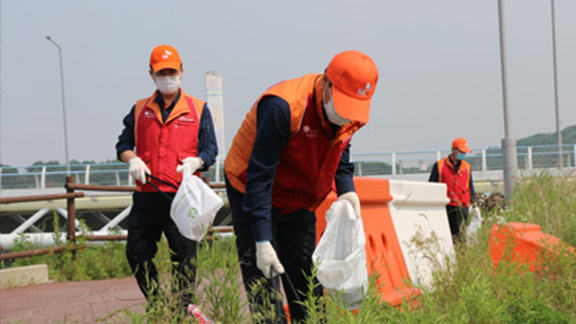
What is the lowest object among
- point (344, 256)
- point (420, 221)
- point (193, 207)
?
point (420, 221)

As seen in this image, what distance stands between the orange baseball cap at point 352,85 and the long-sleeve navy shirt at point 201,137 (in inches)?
78.0

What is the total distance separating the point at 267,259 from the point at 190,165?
61.8 inches

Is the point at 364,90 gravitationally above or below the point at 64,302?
above

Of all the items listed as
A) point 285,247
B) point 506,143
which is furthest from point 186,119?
point 506,143

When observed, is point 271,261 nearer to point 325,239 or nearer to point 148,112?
point 325,239

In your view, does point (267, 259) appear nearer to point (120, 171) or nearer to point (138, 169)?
point (138, 169)

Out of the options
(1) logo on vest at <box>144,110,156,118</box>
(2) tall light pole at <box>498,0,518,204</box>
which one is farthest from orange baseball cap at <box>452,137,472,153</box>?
(1) logo on vest at <box>144,110,156,118</box>

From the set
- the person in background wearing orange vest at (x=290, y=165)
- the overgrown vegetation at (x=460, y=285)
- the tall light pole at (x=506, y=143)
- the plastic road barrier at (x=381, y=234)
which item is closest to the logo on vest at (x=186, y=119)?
the overgrown vegetation at (x=460, y=285)

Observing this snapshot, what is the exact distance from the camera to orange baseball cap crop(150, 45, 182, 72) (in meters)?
4.79

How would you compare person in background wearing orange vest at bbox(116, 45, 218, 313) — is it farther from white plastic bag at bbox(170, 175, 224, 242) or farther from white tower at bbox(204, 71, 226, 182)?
white tower at bbox(204, 71, 226, 182)

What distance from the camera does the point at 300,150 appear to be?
3170mm

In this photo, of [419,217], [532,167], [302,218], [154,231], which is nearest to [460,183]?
[532,167]

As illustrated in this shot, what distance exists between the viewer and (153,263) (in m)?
4.67

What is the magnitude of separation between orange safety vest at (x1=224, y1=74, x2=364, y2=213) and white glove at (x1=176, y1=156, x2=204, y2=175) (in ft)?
3.52
